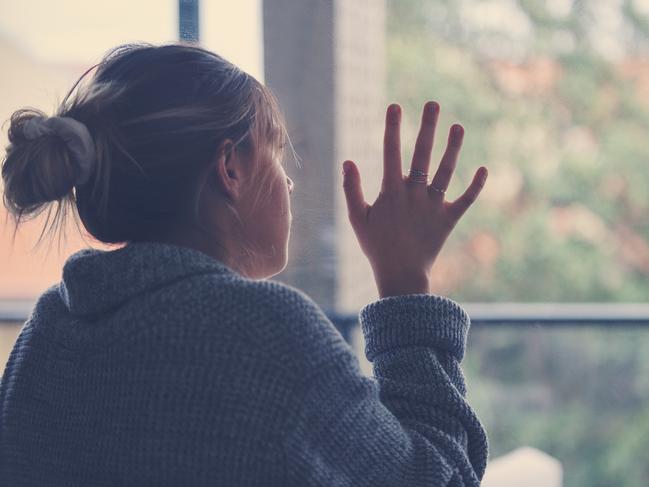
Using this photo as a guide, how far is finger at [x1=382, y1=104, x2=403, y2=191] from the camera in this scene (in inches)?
30.5

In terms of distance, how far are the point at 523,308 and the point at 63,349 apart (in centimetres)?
108

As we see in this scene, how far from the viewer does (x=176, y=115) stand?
27.1 inches

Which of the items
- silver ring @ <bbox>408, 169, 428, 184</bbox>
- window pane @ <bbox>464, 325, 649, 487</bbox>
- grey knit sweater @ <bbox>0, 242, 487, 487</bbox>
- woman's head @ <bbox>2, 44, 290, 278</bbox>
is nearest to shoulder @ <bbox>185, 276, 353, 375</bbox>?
grey knit sweater @ <bbox>0, 242, 487, 487</bbox>

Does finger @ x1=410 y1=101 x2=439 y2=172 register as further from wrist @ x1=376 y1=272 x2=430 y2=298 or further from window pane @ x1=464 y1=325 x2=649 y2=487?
window pane @ x1=464 y1=325 x2=649 y2=487

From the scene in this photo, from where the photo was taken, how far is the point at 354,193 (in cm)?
80

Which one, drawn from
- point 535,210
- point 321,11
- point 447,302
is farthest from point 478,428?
point 535,210

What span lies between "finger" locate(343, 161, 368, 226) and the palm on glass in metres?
0.01

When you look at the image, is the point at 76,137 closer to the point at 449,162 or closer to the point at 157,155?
the point at 157,155

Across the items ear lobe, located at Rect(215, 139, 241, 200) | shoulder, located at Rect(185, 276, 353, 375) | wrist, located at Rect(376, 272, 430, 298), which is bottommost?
wrist, located at Rect(376, 272, 430, 298)

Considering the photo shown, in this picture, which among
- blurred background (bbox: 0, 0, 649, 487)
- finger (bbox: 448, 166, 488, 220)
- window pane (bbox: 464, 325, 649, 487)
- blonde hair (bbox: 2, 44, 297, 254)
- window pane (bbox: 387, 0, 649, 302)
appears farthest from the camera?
window pane (bbox: 387, 0, 649, 302)

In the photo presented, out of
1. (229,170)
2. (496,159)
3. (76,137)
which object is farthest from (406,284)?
(496,159)

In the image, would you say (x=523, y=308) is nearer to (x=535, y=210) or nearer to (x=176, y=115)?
(x=176, y=115)

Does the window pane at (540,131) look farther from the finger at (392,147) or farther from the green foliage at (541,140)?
the finger at (392,147)

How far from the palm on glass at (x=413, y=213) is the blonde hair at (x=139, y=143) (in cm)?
15
